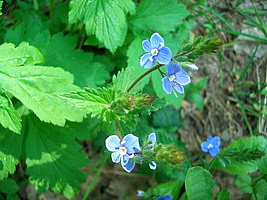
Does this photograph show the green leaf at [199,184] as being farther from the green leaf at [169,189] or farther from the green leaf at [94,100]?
the green leaf at [169,189]

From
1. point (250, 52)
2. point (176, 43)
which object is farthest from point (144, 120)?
point (250, 52)

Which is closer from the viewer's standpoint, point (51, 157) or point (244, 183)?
point (51, 157)

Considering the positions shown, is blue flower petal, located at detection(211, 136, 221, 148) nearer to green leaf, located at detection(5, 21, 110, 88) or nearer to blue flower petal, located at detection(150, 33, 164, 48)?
green leaf, located at detection(5, 21, 110, 88)

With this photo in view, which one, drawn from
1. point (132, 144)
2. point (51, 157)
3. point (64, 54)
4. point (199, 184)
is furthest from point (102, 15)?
point (199, 184)

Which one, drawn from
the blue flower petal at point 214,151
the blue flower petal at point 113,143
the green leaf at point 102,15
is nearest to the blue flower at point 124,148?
the blue flower petal at point 113,143

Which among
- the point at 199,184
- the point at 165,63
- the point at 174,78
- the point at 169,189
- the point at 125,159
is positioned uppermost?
the point at 165,63

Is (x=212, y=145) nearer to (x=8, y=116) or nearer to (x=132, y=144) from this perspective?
(x=132, y=144)
